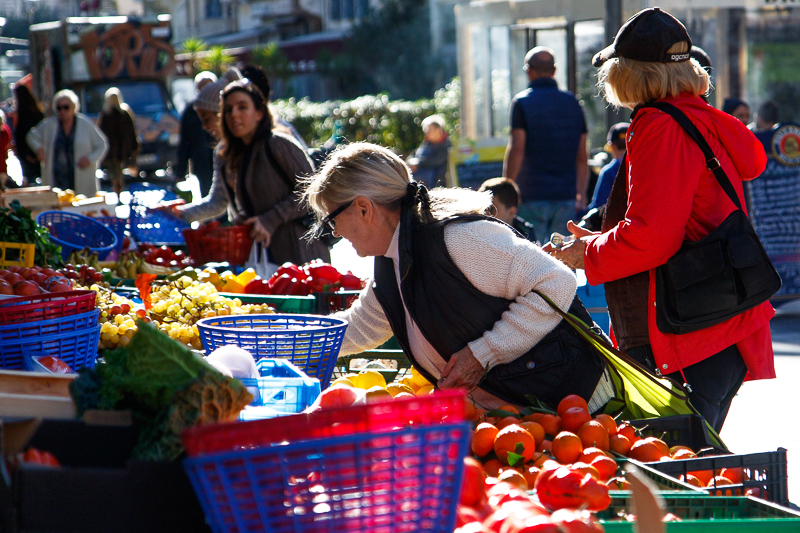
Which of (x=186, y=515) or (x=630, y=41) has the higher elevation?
(x=630, y=41)

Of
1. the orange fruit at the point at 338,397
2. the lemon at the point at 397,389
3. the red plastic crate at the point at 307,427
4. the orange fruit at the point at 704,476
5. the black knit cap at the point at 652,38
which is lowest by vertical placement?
the orange fruit at the point at 704,476

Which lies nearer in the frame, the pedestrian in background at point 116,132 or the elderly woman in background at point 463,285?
the elderly woman in background at point 463,285

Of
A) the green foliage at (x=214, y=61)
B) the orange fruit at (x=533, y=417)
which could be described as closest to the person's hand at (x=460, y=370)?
the orange fruit at (x=533, y=417)

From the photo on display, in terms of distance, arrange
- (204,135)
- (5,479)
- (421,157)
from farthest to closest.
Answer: (421,157), (204,135), (5,479)

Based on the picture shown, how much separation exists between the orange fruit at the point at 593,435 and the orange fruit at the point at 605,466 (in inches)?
7.2

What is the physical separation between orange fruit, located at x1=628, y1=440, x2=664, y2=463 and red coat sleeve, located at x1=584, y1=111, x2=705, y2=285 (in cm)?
78

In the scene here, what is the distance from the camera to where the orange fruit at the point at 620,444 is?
2.30 meters

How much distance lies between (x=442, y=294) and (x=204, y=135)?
6.86m

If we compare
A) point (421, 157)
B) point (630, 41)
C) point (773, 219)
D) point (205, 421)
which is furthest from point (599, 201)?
point (421, 157)

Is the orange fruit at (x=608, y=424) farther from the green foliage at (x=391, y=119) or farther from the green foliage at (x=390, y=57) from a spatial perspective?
the green foliage at (x=390, y=57)

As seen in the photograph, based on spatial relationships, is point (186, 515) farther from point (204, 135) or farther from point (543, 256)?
point (204, 135)

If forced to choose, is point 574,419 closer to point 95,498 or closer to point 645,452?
point 645,452

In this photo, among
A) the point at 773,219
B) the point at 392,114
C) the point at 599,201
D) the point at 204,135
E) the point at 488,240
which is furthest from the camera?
the point at 392,114

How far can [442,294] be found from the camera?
9.16 feet
